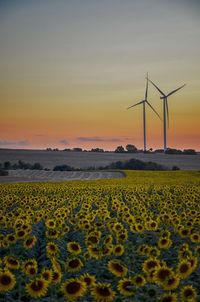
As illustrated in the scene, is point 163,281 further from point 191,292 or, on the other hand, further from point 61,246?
point 61,246

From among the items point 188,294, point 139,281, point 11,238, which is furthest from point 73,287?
point 11,238

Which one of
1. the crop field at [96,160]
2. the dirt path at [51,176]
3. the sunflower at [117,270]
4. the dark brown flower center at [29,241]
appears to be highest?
the crop field at [96,160]

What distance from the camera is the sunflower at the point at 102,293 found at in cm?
502

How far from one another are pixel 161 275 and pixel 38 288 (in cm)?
123

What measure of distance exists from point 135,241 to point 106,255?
2.06 metres

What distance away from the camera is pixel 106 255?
6.88 m

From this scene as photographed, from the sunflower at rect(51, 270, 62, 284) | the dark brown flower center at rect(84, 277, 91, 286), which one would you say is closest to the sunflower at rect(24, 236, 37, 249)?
the sunflower at rect(51, 270, 62, 284)

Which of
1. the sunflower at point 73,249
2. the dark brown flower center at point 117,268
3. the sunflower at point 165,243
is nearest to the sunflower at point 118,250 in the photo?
the sunflower at point 73,249

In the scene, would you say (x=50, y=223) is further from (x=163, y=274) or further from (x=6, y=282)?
(x=163, y=274)

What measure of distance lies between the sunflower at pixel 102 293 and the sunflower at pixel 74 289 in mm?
104

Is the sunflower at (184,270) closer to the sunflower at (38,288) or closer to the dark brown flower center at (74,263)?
the dark brown flower center at (74,263)

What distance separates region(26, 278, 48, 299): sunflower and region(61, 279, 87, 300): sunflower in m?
0.29

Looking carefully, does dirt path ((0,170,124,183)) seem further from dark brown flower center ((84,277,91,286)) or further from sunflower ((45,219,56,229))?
dark brown flower center ((84,277,91,286))

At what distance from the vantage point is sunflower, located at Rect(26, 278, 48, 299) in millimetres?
5427
